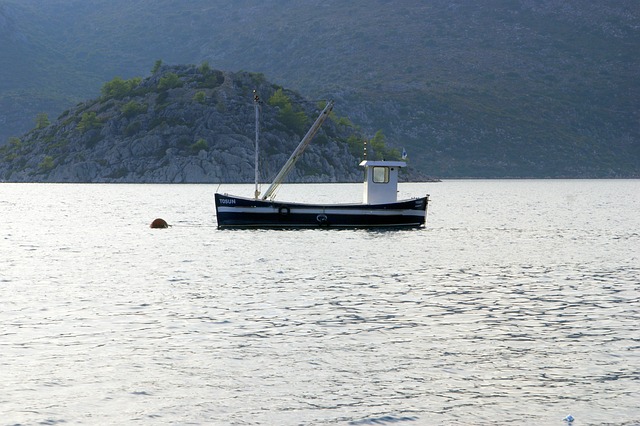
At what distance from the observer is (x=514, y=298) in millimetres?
34969

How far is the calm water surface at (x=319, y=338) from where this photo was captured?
742 inches

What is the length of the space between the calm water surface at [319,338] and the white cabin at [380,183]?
17.6 m

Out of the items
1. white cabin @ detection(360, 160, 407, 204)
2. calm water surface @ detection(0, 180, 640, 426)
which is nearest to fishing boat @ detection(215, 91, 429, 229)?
white cabin @ detection(360, 160, 407, 204)

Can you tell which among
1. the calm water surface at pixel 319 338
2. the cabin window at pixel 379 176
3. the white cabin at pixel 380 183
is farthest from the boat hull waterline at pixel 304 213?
the calm water surface at pixel 319 338

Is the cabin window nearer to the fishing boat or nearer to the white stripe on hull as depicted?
the fishing boat

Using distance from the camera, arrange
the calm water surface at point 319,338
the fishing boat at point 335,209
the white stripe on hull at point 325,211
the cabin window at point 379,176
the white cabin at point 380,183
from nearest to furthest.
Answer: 1. the calm water surface at point 319,338
2. the white stripe on hull at point 325,211
3. the fishing boat at point 335,209
4. the white cabin at point 380,183
5. the cabin window at point 379,176

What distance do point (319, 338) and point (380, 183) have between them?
156 feet

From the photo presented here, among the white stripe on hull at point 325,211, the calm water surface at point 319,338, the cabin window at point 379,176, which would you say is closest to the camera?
the calm water surface at point 319,338

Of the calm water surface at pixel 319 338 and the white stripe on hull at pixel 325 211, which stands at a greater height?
the white stripe on hull at pixel 325 211

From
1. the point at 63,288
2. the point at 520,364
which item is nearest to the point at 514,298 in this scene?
the point at 520,364

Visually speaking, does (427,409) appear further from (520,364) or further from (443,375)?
(520,364)

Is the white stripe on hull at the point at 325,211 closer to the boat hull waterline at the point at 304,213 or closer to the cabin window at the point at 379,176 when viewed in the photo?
the boat hull waterline at the point at 304,213

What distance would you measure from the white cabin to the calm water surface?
695 inches

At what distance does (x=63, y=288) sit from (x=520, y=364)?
21959mm
